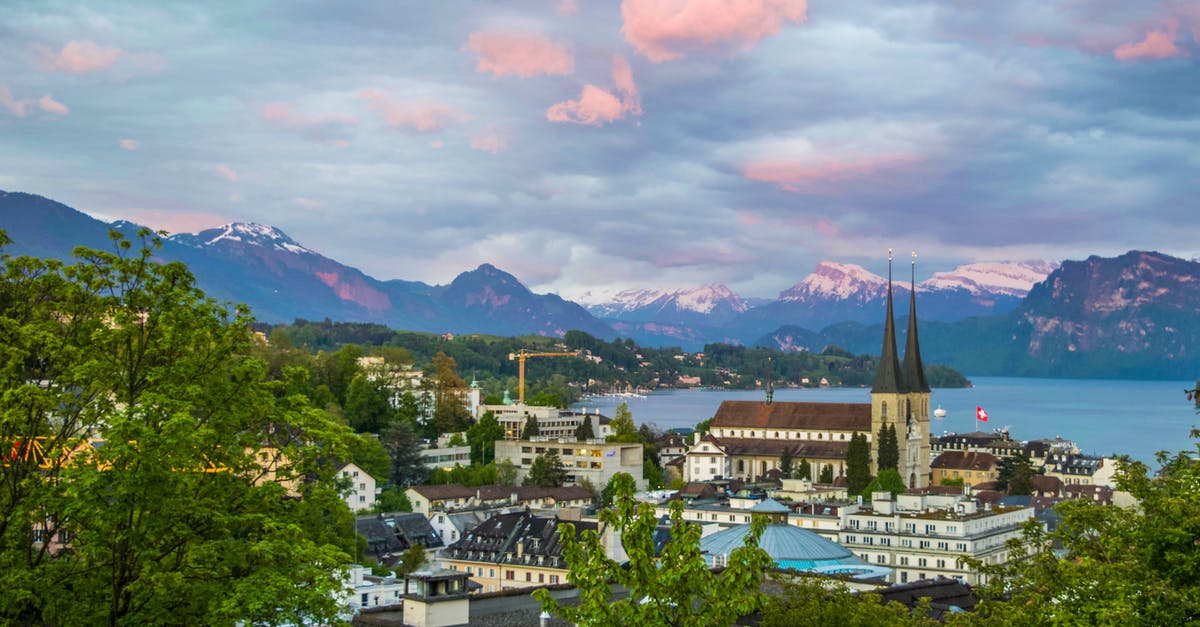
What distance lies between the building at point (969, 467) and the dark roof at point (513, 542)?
57.2 m

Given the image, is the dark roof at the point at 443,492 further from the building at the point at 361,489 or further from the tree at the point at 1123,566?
the tree at the point at 1123,566

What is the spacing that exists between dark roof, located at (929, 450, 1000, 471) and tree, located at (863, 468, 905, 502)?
19.5 metres

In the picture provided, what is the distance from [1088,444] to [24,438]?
15796 centimetres

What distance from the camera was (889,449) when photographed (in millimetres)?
94562

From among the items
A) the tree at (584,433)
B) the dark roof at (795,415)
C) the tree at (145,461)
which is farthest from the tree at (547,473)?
the tree at (145,461)

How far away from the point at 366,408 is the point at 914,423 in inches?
1517

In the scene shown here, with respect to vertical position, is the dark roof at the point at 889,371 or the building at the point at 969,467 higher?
the dark roof at the point at 889,371

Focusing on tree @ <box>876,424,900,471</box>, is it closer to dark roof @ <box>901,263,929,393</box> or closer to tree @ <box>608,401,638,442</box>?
dark roof @ <box>901,263,929,393</box>

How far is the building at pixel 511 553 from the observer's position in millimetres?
51688

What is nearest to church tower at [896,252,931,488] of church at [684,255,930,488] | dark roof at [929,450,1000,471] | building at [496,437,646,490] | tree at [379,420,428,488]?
church at [684,255,930,488]

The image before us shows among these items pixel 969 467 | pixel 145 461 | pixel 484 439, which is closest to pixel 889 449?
pixel 969 467

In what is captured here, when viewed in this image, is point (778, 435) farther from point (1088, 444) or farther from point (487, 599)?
point (487, 599)

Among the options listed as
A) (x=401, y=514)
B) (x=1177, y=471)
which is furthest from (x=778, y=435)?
(x=1177, y=471)

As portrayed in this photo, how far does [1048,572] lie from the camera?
54.1ft
